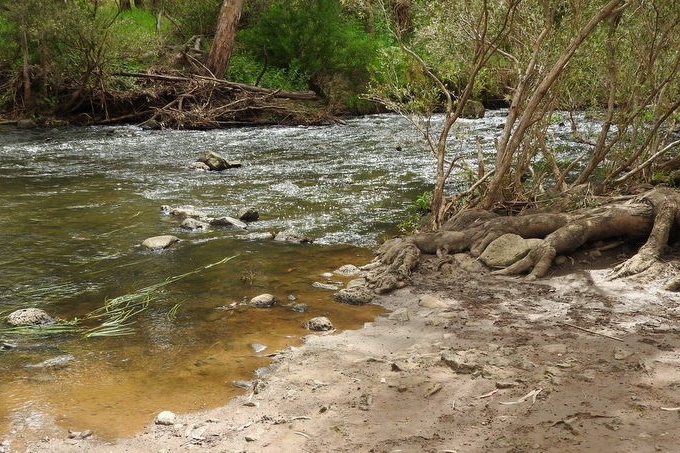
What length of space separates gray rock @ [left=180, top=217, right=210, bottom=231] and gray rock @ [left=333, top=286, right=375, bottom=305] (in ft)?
11.5

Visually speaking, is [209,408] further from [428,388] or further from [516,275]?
[516,275]

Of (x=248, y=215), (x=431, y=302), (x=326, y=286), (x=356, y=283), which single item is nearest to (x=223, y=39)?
(x=248, y=215)

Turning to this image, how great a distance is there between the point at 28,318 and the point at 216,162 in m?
8.72

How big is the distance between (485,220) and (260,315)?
127 inches

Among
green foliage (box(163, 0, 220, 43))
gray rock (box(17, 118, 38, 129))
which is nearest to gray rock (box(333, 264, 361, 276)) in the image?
gray rock (box(17, 118, 38, 129))

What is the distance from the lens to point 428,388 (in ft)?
15.1

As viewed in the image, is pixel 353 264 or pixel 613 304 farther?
pixel 353 264

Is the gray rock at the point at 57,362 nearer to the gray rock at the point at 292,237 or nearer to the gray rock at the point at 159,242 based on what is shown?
the gray rock at the point at 159,242

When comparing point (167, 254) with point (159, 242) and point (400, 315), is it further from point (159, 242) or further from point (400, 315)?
point (400, 315)

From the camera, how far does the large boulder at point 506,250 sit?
24.5 feet

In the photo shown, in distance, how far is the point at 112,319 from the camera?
20.9 ft

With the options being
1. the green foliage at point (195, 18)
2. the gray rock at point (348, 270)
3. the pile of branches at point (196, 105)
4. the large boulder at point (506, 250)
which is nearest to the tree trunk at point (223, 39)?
the pile of branches at point (196, 105)

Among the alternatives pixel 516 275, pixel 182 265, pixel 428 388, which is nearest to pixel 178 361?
pixel 428 388

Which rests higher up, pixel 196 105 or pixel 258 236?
pixel 196 105
